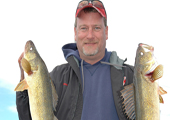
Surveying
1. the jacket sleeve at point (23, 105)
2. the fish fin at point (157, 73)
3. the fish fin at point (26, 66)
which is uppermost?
the fish fin at point (26, 66)

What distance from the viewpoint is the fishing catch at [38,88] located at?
4230mm

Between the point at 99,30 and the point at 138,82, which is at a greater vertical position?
the point at 99,30

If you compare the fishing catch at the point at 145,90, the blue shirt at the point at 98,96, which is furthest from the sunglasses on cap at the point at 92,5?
the fishing catch at the point at 145,90

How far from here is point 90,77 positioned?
5441mm

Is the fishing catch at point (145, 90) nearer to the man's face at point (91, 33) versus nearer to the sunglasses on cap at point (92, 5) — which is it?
the man's face at point (91, 33)

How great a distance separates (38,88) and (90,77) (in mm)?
1656

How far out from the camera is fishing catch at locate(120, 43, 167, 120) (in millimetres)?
4223

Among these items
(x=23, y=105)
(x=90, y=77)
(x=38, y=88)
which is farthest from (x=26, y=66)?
(x=90, y=77)

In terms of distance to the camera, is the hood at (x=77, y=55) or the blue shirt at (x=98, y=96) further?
the hood at (x=77, y=55)

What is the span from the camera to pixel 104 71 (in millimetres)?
5543

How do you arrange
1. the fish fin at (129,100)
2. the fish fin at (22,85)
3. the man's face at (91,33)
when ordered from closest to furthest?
1. the fish fin at (22,85)
2. the fish fin at (129,100)
3. the man's face at (91,33)

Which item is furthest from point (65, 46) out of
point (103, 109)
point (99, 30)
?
point (103, 109)

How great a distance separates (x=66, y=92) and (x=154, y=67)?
2431 mm

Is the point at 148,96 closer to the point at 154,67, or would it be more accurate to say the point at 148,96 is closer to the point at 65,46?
the point at 154,67
